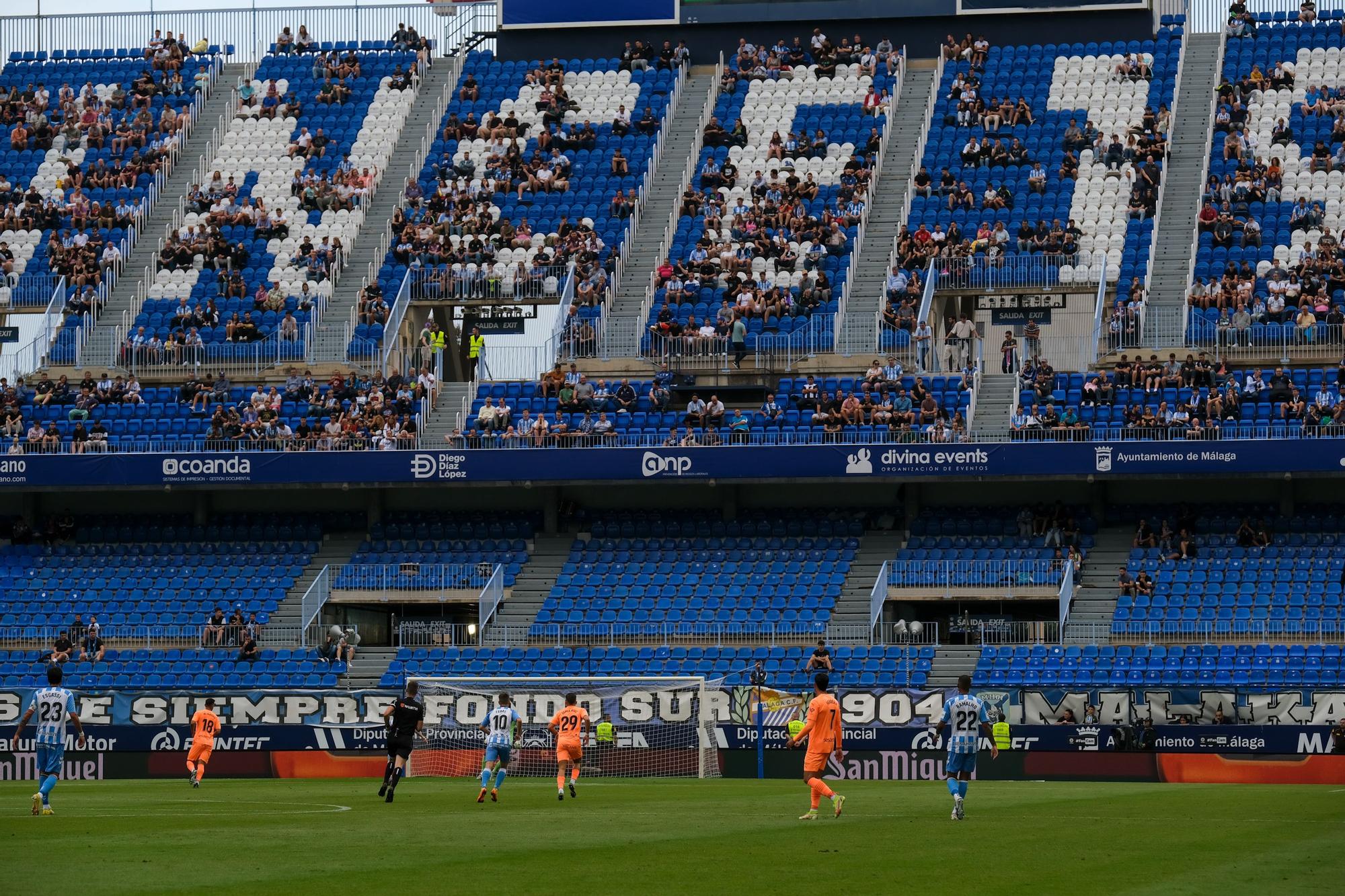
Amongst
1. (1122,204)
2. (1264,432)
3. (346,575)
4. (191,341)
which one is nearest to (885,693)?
(1264,432)

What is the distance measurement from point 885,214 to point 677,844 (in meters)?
37.6


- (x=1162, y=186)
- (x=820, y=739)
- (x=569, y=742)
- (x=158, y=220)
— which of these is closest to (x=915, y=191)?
(x=1162, y=186)

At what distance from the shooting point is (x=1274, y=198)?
53875mm

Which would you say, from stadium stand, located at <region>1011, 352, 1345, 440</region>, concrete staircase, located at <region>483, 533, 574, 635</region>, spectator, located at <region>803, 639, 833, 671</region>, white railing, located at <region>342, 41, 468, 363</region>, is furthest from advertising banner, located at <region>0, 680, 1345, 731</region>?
white railing, located at <region>342, 41, 468, 363</region>

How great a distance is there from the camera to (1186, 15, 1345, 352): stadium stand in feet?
163

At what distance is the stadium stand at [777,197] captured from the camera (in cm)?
5300

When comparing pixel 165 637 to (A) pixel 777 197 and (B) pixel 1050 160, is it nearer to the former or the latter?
(A) pixel 777 197

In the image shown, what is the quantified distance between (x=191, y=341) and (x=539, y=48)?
16.8 m

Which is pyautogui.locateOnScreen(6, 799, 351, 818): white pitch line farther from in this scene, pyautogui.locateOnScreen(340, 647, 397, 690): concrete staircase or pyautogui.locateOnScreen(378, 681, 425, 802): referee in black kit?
pyautogui.locateOnScreen(340, 647, 397, 690): concrete staircase

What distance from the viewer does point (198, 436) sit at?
51688mm

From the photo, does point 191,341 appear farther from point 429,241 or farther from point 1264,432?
point 1264,432

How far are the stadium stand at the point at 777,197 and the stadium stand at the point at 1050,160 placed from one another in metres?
2.09

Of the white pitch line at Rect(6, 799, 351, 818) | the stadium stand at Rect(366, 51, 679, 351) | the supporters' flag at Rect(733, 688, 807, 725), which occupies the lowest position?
the white pitch line at Rect(6, 799, 351, 818)

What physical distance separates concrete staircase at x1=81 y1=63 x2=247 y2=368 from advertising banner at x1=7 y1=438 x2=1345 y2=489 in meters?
5.52
